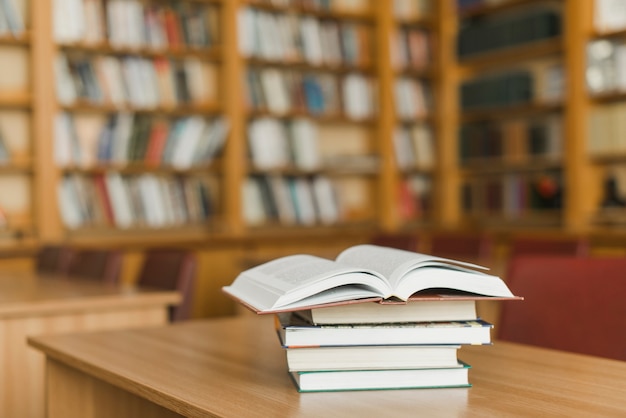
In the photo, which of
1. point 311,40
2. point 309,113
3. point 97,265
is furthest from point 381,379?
point 311,40

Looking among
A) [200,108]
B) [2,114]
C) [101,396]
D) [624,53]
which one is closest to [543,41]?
[624,53]

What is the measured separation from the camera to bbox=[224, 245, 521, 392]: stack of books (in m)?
1.10

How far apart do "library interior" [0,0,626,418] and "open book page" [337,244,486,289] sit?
1.64m

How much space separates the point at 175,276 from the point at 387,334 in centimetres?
169

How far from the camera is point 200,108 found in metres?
5.43

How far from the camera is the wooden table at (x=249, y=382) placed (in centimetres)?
102

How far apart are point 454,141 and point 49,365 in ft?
16.9

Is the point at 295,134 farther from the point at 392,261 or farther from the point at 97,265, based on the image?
the point at 392,261

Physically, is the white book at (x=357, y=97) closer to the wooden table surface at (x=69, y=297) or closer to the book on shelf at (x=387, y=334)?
the wooden table surface at (x=69, y=297)

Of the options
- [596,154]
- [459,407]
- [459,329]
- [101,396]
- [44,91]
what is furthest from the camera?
[596,154]

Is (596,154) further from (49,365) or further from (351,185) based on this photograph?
(49,365)

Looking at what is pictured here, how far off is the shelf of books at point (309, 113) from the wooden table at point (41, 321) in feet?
9.94

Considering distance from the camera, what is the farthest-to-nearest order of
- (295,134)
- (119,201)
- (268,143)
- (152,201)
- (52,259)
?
(295,134)
(268,143)
(152,201)
(119,201)
(52,259)

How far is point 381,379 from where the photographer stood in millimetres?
1111
